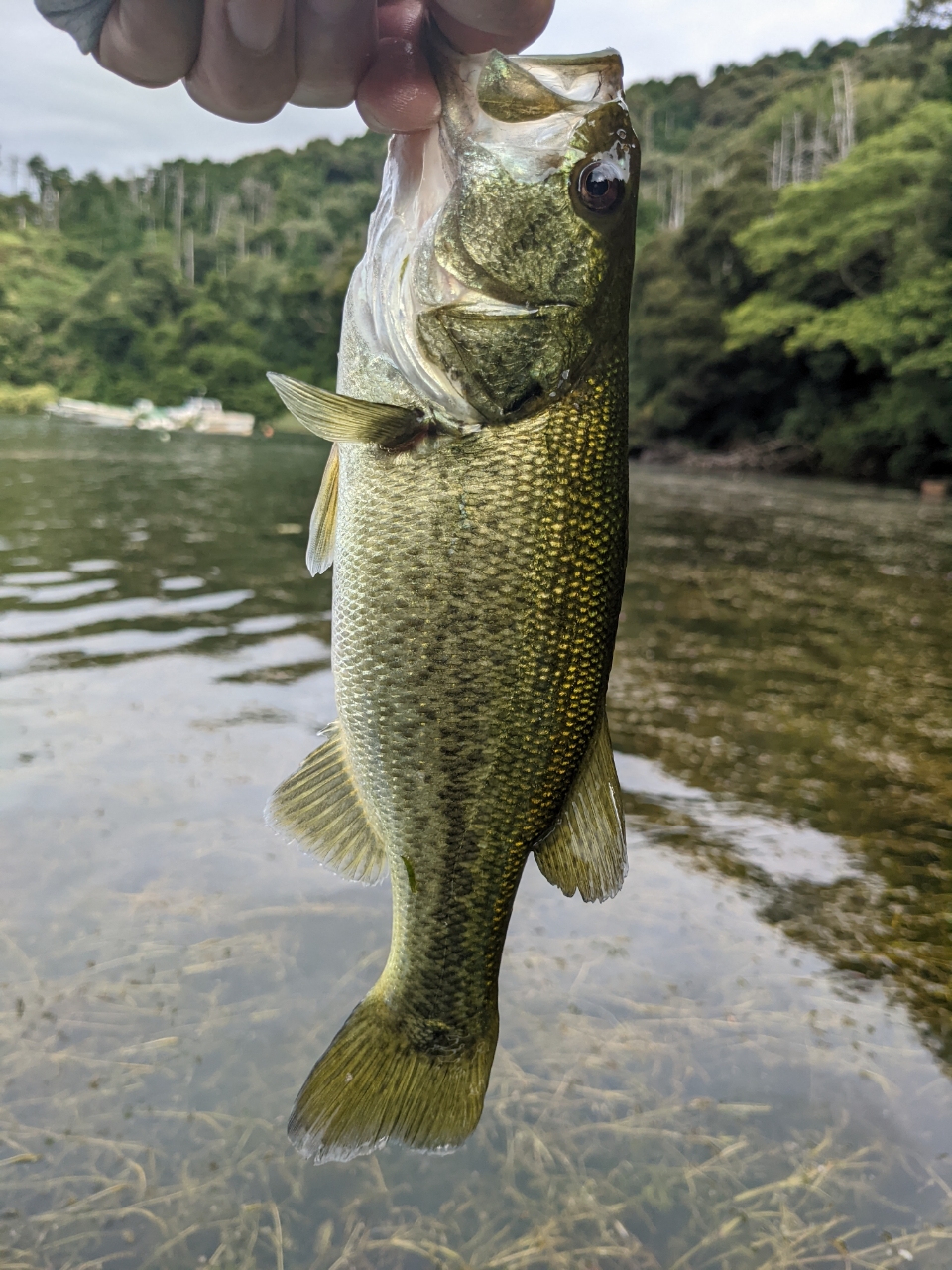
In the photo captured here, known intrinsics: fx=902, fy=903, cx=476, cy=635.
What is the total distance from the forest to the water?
81.8ft

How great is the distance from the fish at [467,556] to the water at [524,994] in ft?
7.08

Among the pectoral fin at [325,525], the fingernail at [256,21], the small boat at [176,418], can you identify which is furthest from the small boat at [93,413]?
the pectoral fin at [325,525]

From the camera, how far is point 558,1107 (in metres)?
4.04

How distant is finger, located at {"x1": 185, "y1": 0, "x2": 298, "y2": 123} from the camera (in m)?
1.91

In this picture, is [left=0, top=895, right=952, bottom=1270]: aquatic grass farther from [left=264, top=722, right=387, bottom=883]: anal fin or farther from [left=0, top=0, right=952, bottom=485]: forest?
[left=0, top=0, right=952, bottom=485]: forest

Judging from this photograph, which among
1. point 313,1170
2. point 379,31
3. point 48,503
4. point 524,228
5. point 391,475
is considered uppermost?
point 379,31

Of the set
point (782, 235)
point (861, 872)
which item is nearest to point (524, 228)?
point (861, 872)

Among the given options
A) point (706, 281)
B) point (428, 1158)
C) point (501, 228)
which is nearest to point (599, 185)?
point (501, 228)

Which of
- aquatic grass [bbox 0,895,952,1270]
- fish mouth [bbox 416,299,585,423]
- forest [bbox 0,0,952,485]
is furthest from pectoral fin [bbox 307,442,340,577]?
forest [bbox 0,0,952,485]

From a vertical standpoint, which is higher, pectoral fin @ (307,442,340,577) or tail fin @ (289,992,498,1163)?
pectoral fin @ (307,442,340,577)

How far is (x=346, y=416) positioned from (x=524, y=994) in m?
3.80

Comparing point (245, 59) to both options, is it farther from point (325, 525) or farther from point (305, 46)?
point (325, 525)

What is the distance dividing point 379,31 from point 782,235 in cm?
4431

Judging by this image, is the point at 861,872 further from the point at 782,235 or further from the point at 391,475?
the point at 782,235
